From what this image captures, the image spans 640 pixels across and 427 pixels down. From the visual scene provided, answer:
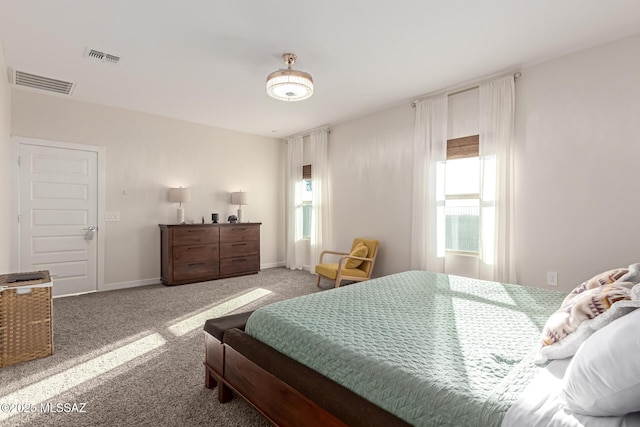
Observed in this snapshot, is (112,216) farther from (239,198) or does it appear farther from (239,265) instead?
(239,265)

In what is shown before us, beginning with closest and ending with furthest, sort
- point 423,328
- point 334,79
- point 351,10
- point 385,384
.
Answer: point 385,384, point 423,328, point 351,10, point 334,79

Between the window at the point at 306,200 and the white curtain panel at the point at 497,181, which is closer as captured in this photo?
the white curtain panel at the point at 497,181

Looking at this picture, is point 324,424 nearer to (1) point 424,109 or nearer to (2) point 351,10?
(2) point 351,10

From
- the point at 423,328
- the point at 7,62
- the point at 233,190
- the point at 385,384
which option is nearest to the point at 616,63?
the point at 423,328

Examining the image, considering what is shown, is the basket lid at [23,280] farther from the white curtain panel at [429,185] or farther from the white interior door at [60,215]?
the white curtain panel at [429,185]

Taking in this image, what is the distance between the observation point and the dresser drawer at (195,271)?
5086mm

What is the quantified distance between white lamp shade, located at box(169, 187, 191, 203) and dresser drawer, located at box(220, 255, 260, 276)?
1188 millimetres

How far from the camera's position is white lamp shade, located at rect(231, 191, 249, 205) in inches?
236

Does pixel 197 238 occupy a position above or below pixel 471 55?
below

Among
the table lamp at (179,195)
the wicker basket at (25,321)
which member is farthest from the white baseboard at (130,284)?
the wicker basket at (25,321)

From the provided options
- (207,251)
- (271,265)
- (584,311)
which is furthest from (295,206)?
(584,311)

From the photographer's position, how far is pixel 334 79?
3.84 meters

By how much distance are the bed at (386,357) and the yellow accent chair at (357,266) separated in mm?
2170

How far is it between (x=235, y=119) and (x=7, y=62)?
276cm
